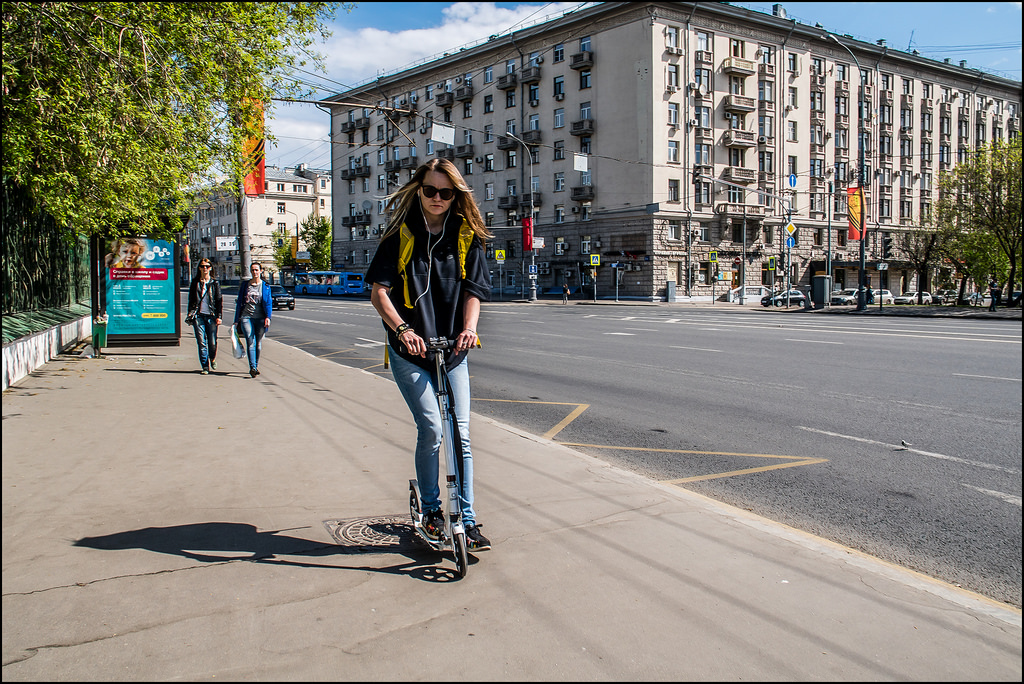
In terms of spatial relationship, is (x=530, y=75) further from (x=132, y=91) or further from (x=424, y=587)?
(x=424, y=587)

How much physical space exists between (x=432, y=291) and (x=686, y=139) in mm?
52659

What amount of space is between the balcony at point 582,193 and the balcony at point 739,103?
11.4 meters

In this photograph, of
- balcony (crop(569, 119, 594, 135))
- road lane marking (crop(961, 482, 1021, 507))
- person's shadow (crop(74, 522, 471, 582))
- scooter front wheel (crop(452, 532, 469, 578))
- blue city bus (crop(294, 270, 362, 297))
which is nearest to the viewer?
scooter front wheel (crop(452, 532, 469, 578))

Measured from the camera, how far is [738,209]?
54.8 meters

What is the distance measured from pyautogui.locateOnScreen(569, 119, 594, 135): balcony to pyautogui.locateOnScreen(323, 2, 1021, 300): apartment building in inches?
4.0

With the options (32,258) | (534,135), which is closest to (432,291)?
(32,258)

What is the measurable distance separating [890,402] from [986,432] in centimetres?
165

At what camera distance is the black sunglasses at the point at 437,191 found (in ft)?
12.3

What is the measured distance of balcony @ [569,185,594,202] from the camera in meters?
55.3

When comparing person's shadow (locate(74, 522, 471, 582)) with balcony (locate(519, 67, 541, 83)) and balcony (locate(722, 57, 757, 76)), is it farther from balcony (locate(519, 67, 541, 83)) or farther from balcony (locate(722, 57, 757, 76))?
balcony (locate(519, 67, 541, 83))

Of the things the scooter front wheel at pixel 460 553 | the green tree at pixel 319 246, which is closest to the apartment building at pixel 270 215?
the green tree at pixel 319 246

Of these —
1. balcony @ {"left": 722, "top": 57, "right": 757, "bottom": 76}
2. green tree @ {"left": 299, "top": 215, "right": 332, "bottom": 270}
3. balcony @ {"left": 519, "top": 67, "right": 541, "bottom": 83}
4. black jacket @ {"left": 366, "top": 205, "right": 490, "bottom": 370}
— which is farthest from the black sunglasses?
green tree @ {"left": 299, "top": 215, "right": 332, "bottom": 270}

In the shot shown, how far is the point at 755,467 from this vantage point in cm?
603

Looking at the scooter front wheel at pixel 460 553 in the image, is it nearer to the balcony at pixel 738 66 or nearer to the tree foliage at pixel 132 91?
the tree foliage at pixel 132 91
